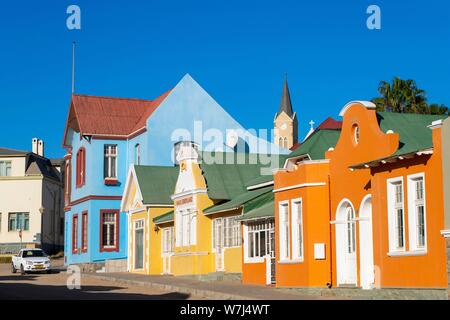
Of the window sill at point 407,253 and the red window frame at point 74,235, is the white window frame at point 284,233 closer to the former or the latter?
the window sill at point 407,253

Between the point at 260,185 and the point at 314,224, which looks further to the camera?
the point at 260,185

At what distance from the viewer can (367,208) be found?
24.0 metres

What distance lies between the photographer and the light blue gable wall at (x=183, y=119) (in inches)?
1836

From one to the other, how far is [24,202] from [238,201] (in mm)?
40938

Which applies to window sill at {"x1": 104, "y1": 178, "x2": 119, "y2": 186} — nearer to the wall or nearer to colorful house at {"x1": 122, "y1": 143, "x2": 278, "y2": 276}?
colorful house at {"x1": 122, "y1": 143, "x2": 278, "y2": 276}

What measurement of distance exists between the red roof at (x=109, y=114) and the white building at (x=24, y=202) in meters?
19.9

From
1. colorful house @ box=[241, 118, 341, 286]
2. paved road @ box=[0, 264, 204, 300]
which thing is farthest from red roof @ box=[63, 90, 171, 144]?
colorful house @ box=[241, 118, 341, 286]

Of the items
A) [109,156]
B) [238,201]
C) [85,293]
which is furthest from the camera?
[109,156]

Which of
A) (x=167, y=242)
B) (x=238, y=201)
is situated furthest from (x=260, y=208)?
(x=167, y=242)

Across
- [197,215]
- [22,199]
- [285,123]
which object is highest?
[285,123]

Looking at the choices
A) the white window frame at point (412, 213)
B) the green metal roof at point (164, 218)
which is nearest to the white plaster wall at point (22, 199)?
the green metal roof at point (164, 218)

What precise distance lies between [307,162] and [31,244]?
46.3m

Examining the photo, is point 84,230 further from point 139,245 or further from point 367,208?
point 367,208
